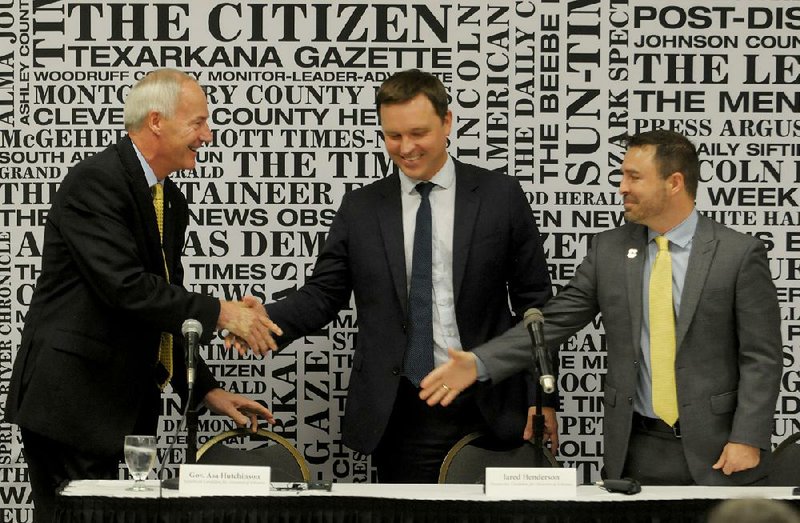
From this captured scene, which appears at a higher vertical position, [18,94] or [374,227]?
[18,94]

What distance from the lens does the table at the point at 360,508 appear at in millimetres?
3010

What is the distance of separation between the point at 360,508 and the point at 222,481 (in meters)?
0.41

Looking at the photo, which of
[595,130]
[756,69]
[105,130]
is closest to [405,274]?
[595,130]

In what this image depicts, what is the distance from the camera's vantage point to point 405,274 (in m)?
4.14

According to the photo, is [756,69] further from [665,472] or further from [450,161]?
[665,472]

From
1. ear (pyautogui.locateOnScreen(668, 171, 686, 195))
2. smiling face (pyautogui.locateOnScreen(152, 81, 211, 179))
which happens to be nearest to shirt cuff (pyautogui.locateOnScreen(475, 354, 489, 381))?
ear (pyautogui.locateOnScreen(668, 171, 686, 195))

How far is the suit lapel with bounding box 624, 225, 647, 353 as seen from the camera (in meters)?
3.85

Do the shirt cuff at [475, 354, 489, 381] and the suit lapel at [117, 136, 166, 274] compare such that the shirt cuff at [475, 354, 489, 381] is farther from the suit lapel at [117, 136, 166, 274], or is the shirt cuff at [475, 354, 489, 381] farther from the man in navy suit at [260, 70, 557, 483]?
the suit lapel at [117, 136, 166, 274]

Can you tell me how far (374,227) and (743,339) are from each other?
1458mm

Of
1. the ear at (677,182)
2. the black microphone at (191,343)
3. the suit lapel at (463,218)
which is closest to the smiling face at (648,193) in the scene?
the ear at (677,182)

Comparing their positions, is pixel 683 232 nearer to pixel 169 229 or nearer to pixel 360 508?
pixel 360 508

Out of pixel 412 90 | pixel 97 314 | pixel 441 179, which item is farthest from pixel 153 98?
pixel 441 179

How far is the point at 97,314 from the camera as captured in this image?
3736mm

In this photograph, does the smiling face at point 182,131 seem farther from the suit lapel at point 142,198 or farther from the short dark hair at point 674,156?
the short dark hair at point 674,156
